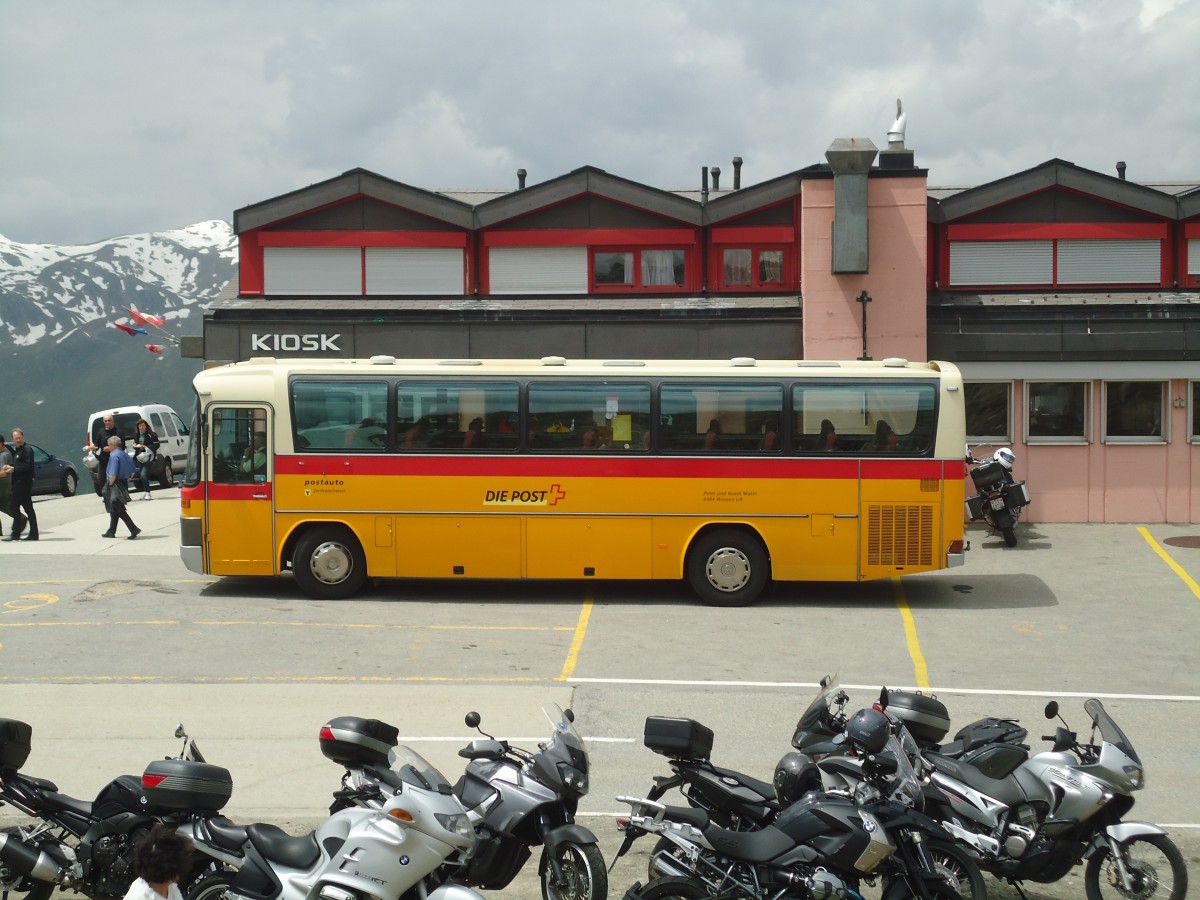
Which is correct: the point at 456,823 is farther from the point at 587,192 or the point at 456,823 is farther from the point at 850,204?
the point at 587,192

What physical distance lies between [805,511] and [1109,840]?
9588mm

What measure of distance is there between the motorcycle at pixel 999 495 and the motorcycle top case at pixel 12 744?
16.2m

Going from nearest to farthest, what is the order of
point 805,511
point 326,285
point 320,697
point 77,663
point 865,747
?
point 865,747 < point 320,697 < point 77,663 < point 805,511 < point 326,285

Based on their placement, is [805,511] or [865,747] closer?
[865,747]

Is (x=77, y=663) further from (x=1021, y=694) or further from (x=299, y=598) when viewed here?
(x=1021, y=694)

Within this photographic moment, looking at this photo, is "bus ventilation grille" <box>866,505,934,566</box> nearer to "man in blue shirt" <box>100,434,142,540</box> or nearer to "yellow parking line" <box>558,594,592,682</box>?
"yellow parking line" <box>558,594,592,682</box>

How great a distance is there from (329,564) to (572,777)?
1066cm

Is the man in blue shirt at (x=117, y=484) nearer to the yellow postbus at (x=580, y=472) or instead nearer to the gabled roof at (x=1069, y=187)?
the yellow postbus at (x=580, y=472)

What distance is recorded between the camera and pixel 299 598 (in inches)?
656

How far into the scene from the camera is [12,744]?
653cm

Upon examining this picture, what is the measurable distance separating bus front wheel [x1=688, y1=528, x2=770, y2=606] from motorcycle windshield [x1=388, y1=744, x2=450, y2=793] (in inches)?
401

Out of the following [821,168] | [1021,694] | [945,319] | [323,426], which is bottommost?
[1021,694]

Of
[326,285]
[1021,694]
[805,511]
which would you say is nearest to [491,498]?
[805,511]

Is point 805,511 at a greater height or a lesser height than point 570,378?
lesser
